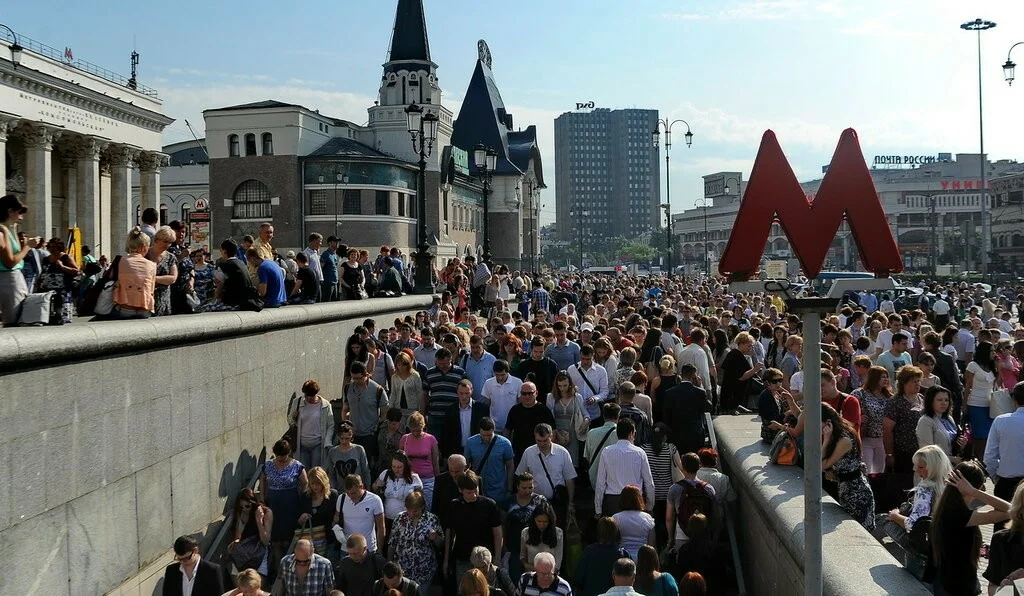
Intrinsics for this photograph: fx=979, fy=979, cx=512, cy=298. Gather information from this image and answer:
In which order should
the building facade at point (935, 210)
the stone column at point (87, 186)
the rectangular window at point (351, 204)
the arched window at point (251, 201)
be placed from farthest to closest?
the building facade at point (935, 210)
the arched window at point (251, 201)
the rectangular window at point (351, 204)
the stone column at point (87, 186)

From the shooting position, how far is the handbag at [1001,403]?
10.9m

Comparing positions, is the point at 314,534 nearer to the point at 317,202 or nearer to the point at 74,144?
the point at 74,144

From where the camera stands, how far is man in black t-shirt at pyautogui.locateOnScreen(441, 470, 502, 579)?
8.92 m

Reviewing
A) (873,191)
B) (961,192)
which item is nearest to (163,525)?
(873,191)

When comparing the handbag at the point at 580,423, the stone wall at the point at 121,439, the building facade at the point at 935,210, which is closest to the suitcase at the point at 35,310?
the stone wall at the point at 121,439

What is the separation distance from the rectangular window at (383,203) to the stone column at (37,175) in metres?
25.5

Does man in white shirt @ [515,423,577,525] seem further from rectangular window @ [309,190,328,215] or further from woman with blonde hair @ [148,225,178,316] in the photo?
rectangular window @ [309,190,328,215]

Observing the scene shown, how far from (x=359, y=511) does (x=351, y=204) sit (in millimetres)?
64546

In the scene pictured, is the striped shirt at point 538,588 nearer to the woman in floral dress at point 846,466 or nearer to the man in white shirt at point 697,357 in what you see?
the woman in floral dress at point 846,466

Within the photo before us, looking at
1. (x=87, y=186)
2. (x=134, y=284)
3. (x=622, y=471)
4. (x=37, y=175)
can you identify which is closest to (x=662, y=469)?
(x=622, y=471)

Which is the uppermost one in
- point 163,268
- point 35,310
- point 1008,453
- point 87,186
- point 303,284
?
point 87,186

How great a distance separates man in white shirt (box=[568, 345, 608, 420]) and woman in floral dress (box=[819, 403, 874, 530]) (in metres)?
3.90

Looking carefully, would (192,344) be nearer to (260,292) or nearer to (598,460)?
(260,292)

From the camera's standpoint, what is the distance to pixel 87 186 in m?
55.7
